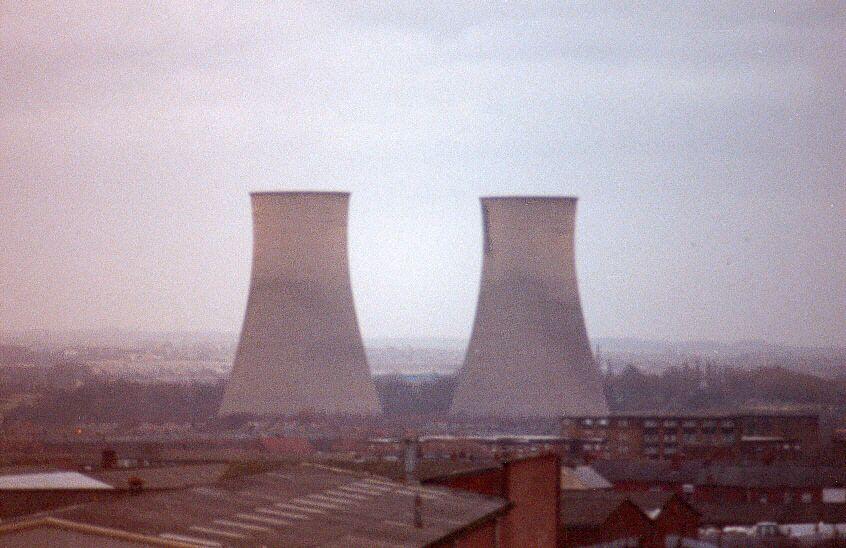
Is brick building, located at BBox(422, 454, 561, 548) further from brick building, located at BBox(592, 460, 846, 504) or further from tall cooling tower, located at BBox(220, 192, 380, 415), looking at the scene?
tall cooling tower, located at BBox(220, 192, 380, 415)

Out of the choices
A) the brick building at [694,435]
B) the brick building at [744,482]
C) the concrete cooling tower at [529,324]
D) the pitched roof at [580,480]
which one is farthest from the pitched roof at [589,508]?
the brick building at [694,435]

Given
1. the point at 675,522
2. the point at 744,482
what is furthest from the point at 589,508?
the point at 744,482

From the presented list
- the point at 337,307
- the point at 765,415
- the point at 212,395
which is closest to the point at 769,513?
the point at 337,307

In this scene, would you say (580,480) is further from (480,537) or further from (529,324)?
(480,537)

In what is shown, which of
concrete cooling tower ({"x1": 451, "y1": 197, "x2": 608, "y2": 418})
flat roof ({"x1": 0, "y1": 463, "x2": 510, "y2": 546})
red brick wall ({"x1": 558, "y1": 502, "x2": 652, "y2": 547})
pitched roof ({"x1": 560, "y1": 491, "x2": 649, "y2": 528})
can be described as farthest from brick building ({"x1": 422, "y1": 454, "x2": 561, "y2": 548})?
concrete cooling tower ({"x1": 451, "y1": 197, "x2": 608, "y2": 418})

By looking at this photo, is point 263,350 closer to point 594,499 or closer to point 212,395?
point 594,499

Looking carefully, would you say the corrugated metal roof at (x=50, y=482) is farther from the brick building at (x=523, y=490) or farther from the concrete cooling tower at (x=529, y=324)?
the concrete cooling tower at (x=529, y=324)
